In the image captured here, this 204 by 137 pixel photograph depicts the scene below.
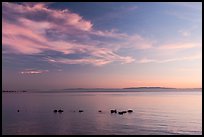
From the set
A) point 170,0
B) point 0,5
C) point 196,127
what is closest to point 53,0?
point 0,5

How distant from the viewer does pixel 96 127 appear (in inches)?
736

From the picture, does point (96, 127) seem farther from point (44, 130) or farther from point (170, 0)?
point (170, 0)

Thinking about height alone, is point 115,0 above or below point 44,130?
above

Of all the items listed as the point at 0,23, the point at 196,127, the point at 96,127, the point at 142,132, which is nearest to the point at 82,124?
the point at 96,127

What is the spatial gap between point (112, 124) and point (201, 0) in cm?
1814

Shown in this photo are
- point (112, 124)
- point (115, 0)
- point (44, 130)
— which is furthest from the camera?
point (112, 124)

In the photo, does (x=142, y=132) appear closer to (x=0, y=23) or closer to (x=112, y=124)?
(x=112, y=124)

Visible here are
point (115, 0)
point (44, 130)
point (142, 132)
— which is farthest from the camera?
point (44, 130)

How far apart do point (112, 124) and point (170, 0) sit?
18158 mm

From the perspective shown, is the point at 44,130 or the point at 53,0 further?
the point at 44,130

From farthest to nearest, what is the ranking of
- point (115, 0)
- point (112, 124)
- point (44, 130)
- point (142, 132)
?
point (112, 124), point (44, 130), point (142, 132), point (115, 0)

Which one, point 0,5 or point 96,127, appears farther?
point 96,127

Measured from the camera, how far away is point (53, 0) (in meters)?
2.65

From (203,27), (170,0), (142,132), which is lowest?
(142,132)
